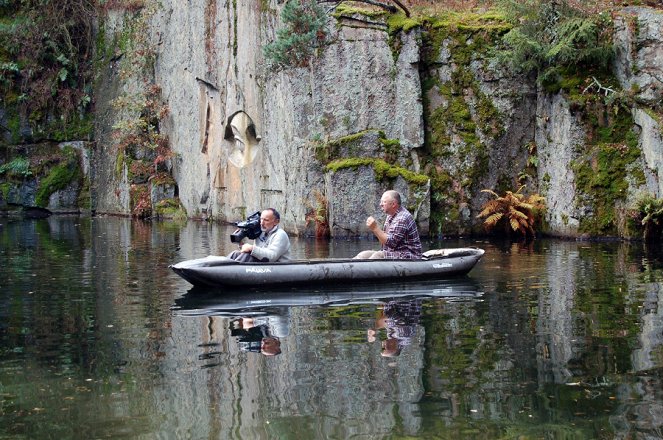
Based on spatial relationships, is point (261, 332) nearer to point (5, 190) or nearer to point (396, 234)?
point (396, 234)

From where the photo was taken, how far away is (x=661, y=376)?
737 centimetres

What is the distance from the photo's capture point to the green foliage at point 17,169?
3453 centimetres

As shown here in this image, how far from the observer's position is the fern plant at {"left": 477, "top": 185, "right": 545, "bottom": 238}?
2127 cm

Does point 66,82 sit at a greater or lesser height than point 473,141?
greater

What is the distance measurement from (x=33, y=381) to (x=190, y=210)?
23872 mm

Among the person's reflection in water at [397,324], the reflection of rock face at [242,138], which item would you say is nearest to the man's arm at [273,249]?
the person's reflection in water at [397,324]

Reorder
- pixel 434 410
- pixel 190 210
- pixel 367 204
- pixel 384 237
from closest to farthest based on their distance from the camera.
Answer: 1. pixel 434 410
2. pixel 384 237
3. pixel 367 204
4. pixel 190 210

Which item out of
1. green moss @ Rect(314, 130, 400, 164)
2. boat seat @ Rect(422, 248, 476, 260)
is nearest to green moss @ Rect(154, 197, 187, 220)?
green moss @ Rect(314, 130, 400, 164)

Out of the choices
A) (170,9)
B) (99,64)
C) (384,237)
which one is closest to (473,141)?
(384,237)

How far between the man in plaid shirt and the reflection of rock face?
519 inches

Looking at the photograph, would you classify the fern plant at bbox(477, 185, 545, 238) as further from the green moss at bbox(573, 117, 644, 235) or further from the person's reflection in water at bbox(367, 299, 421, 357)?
the person's reflection in water at bbox(367, 299, 421, 357)

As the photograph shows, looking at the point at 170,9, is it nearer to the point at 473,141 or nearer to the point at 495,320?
the point at 473,141

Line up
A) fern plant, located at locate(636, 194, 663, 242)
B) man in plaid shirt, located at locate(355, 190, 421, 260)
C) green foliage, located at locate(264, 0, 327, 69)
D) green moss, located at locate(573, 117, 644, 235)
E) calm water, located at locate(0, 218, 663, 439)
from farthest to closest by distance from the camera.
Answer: green foliage, located at locate(264, 0, 327, 69), green moss, located at locate(573, 117, 644, 235), fern plant, located at locate(636, 194, 663, 242), man in plaid shirt, located at locate(355, 190, 421, 260), calm water, located at locate(0, 218, 663, 439)

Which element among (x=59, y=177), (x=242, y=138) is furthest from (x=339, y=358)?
(x=59, y=177)
